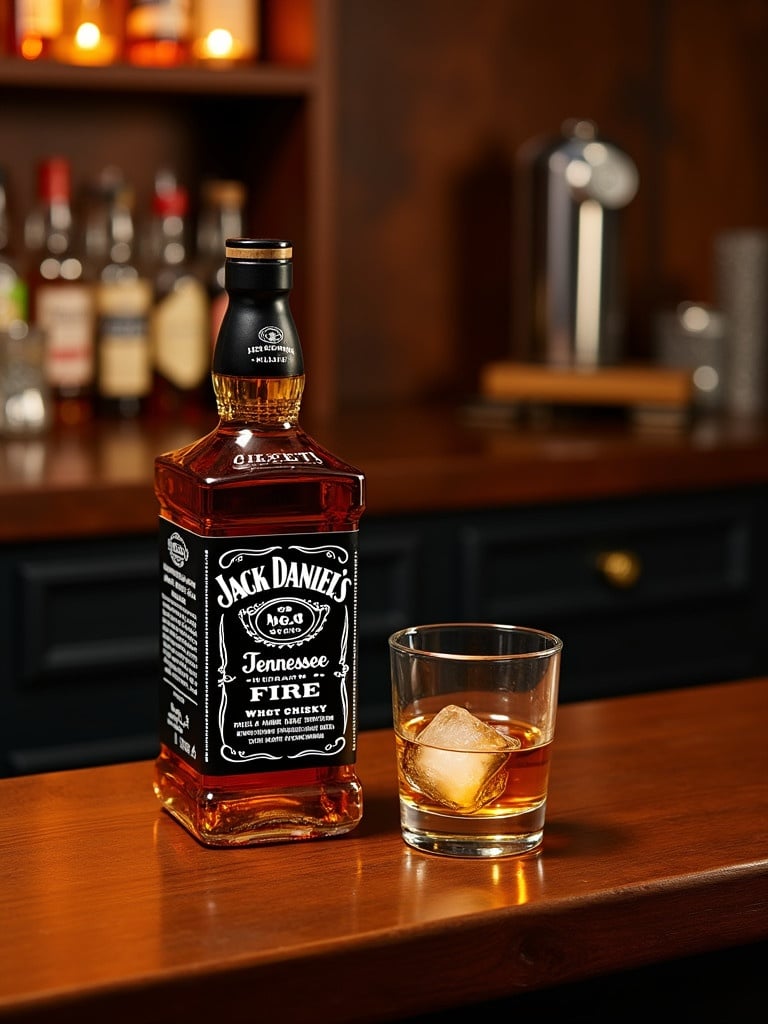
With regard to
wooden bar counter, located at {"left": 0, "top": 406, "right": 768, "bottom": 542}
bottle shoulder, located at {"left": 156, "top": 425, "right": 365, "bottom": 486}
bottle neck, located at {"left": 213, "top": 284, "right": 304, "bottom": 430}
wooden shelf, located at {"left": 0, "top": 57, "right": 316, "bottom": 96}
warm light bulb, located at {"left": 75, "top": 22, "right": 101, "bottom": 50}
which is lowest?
wooden bar counter, located at {"left": 0, "top": 406, "right": 768, "bottom": 542}

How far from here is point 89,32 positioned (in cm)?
212

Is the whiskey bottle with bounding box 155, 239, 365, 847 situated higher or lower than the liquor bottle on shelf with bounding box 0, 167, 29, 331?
lower

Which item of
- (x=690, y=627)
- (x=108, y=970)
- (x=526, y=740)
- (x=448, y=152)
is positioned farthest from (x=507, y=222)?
(x=108, y=970)

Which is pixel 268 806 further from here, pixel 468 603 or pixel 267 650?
pixel 468 603

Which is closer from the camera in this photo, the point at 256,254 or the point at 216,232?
the point at 256,254

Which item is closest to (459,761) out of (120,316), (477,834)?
(477,834)

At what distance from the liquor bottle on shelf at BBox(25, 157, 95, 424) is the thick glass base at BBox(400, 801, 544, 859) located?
1.46 metres

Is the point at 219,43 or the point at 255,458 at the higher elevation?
the point at 219,43

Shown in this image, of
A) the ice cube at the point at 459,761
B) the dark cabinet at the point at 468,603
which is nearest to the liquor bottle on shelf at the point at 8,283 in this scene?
the dark cabinet at the point at 468,603

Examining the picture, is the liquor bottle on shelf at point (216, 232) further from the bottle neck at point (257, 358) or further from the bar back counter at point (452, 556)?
the bottle neck at point (257, 358)

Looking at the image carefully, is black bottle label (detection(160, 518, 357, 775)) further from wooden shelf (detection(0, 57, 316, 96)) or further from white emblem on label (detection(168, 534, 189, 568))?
wooden shelf (detection(0, 57, 316, 96))

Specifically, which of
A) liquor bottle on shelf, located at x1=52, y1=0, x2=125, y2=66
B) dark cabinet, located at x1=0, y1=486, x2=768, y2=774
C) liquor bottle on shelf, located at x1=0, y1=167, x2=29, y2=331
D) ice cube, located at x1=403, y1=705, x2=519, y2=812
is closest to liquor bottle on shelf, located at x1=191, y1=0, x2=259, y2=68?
liquor bottle on shelf, located at x1=52, y1=0, x2=125, y2=66

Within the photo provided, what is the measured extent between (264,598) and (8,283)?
1490mm

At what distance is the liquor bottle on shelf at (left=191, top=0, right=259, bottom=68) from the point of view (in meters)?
2.18
